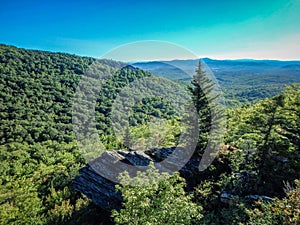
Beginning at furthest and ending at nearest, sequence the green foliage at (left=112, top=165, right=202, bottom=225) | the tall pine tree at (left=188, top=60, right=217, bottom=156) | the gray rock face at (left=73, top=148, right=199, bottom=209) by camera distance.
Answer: the tall pine tree at (left=188, top=60, right=217, bottom=156) → the gray rock face at (left=73, top=148, right=199, bottom=209) → the green foliage at (left=112, top=165, right=202, bottom=225)

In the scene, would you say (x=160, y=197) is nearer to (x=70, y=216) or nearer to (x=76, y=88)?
(x=70, y=216)

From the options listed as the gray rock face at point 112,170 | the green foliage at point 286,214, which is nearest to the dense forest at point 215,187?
the green foliage at point 286,214

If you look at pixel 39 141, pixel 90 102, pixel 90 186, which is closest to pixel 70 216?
pixel 90 186

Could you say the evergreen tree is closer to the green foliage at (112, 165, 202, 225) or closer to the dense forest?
the dense forest

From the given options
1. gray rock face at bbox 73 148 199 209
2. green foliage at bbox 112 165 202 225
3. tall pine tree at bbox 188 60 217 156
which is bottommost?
gray rock face at bbox 73 148 199 209

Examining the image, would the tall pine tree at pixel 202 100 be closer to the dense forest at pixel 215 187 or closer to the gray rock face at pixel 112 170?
the dense forest at pixel 215 187

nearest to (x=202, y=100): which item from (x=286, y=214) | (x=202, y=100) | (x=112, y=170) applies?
(x=202, y=100)

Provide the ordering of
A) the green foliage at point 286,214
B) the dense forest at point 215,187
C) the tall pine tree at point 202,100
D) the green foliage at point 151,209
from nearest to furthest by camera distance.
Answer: the green foliage at point 286,214
the green foliage at point 151,209
the dense forest at point 215,187
the tall pine tree at point 202,100

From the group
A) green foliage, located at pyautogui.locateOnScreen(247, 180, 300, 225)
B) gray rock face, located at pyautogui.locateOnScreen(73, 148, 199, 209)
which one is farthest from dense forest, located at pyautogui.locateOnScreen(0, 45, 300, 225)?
gray rock face, located at pyautogui.locateOnScreen(73, 148, 199, 209)

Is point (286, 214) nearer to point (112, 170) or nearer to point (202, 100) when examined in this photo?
point (202, 100)
